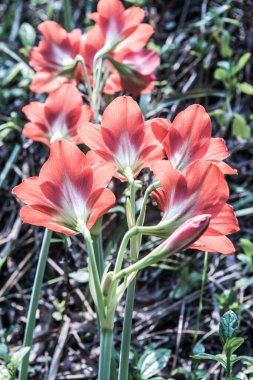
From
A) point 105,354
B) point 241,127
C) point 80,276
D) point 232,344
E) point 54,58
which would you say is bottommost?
point 80,276

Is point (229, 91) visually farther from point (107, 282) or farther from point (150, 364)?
point (107, 282)

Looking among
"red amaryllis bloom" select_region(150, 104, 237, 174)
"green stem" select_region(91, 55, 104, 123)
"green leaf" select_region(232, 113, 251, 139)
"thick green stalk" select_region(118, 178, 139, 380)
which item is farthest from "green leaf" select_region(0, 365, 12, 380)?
"green leaf" select_region(232, 113, 251, 139)

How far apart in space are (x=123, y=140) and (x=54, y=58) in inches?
26.5

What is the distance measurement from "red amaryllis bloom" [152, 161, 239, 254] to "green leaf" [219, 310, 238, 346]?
21 centimetres

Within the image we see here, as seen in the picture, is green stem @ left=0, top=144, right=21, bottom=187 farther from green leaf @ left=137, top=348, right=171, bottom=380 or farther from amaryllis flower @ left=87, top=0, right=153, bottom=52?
green leaf @ left=137, top=348, right=171, bottom=380

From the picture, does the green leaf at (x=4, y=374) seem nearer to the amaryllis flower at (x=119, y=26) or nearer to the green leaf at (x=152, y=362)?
the green leaf at (x=152, y=362)

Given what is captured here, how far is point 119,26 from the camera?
165cm

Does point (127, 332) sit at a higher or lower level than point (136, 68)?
lower

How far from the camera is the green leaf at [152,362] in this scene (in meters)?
1.33

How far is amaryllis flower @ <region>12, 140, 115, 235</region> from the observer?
0.99 m

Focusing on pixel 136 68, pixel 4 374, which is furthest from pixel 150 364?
pixel 136 68

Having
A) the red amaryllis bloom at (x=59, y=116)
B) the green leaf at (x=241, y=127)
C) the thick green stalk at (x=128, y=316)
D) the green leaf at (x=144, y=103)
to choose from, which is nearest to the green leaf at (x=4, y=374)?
the thick green stalk at (x=128, y=316)

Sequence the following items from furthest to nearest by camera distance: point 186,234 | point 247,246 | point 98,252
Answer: point 247,246, point 98,252, point 186,234

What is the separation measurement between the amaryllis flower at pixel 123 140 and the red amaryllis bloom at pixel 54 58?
23.7 inches
